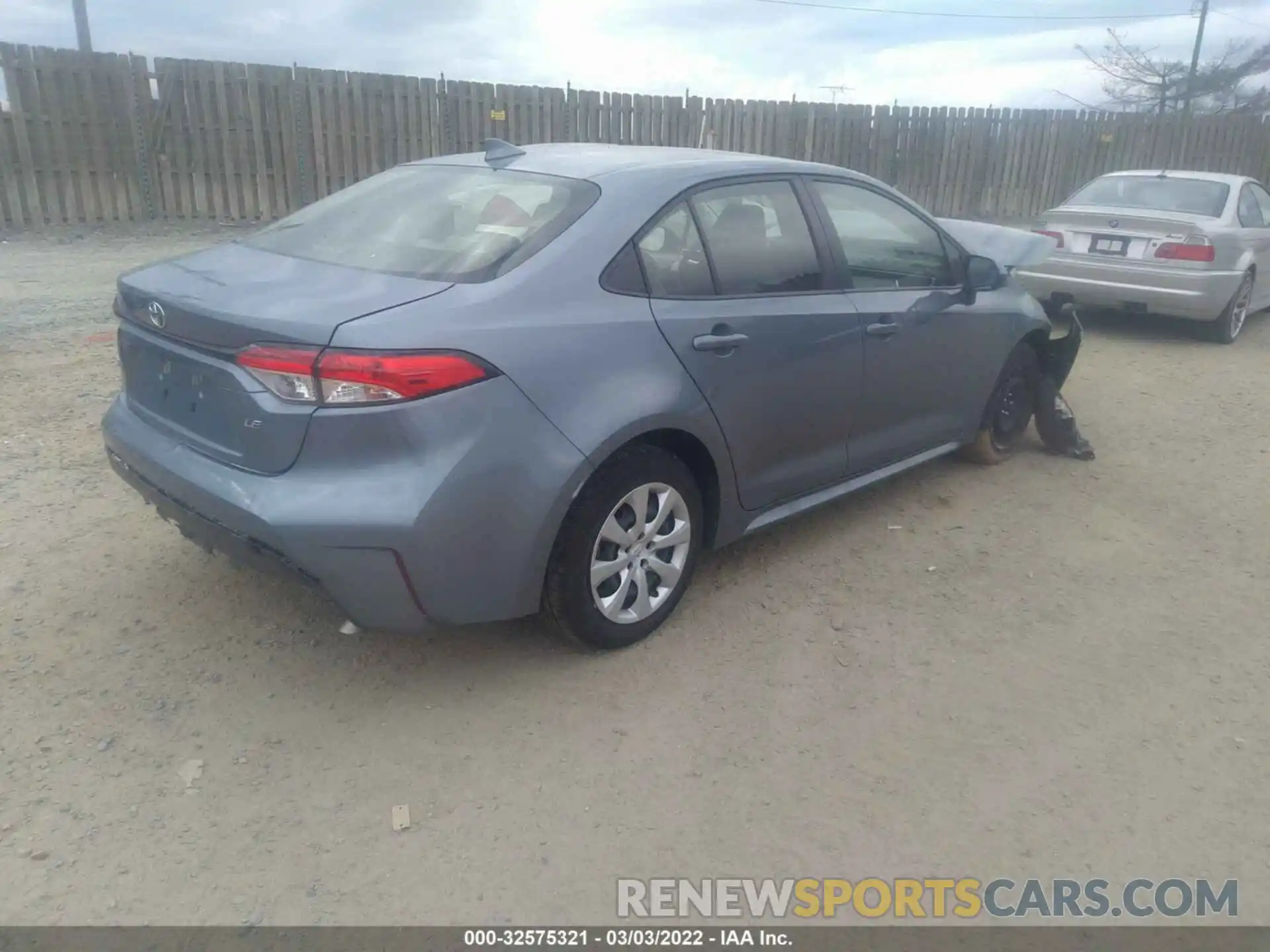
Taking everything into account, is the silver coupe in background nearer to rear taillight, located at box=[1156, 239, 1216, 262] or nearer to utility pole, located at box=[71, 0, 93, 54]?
rear taillight, located at box=[1156, 239, 1216, 262]

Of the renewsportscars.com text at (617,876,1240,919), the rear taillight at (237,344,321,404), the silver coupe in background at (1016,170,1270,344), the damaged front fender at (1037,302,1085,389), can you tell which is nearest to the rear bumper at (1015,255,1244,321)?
the silver coupe in background at (1016,170,1270,344)

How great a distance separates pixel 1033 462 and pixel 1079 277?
3804mm

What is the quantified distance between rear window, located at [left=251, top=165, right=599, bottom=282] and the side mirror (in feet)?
6.95

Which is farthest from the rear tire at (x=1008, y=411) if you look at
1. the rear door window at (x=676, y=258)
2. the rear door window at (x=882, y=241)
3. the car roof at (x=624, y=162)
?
the rear door window at (x=676, y=258)

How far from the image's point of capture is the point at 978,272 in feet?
15.2

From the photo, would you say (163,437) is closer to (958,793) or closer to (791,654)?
(791,654)

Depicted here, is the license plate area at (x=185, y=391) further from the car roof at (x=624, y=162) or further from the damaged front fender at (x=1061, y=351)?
the damaged front fender at (x=1061, y=351)

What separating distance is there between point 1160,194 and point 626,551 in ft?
25.4

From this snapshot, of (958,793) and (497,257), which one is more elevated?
(497,257)

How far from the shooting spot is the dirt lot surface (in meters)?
2.49

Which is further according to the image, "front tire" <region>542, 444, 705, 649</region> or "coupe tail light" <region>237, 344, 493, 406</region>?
"front tire" <region>542, 444, 705, 649</region>

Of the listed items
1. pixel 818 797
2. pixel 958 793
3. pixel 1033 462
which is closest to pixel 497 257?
pixel 818 797

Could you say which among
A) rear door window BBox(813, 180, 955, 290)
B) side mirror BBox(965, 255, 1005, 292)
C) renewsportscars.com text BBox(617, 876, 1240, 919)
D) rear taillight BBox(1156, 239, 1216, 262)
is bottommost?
renewsportscars.com text BBox(617, 876, 1240, 919)

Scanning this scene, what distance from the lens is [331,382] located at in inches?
105
